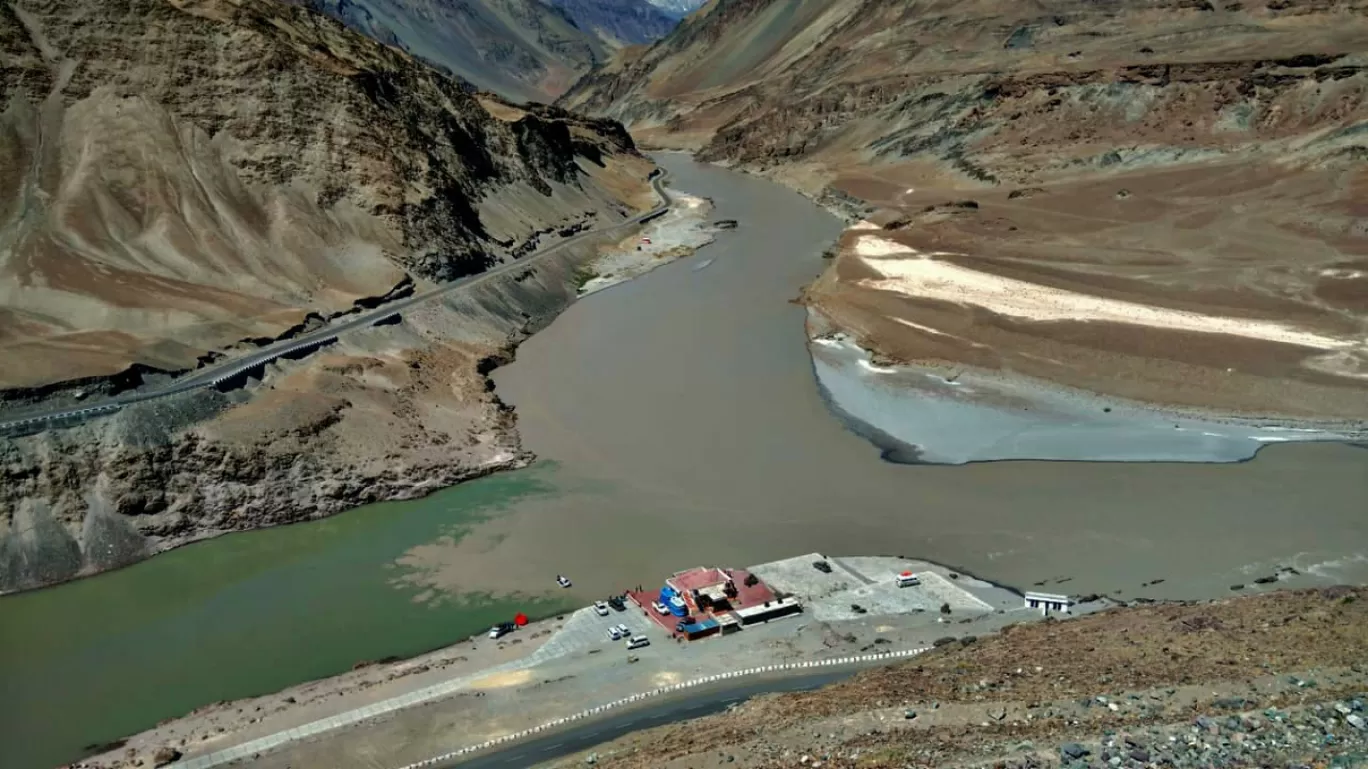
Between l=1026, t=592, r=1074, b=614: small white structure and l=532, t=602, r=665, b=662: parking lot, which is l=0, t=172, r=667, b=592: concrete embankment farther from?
l=1026, t=592, r=1074, b=614: small white structure

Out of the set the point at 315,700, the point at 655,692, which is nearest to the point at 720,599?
the point at 655,692

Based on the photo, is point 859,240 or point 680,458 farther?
point 859,240

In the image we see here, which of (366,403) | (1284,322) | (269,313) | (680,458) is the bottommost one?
(1284,322)

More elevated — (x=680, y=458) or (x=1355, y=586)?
(x=680, y=458)

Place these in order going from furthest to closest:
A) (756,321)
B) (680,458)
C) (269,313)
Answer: (756,321), (269,313), (680,458)

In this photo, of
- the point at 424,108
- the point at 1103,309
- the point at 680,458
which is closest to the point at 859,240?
the point at 1103,309

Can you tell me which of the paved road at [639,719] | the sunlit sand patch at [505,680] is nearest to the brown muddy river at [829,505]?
the sunlit sand patch at [505,680]

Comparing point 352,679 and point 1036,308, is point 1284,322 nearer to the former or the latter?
point 1036,308
